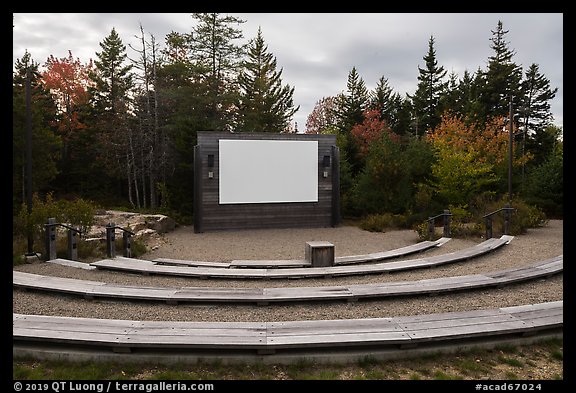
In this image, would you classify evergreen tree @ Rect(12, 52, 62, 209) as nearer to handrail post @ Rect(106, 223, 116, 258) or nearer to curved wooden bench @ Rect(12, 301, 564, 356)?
handrail post @ Rect(106, 223, 116, 258)

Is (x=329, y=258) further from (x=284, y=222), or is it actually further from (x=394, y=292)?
(x=284, y=222)

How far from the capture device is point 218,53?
23.8 m

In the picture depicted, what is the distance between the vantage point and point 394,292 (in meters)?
5.19

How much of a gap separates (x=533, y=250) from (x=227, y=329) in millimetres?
8346

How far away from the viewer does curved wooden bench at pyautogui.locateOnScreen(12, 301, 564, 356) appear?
3408 millimetres

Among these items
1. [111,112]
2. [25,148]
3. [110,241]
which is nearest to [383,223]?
[110,241]

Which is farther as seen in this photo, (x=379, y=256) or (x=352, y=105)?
(x=352, y=105)

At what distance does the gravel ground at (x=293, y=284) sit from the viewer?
4.64m

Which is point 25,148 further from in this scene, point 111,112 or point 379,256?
point 379,256

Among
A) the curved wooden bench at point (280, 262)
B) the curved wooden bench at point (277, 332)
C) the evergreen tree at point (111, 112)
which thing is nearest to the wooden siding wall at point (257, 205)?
the curved wooden bench at point (280, 262)

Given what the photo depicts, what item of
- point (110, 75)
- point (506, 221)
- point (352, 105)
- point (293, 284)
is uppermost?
point (110, 75)

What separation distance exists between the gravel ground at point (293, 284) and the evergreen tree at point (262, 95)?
1528 centimetres

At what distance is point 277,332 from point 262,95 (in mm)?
25352

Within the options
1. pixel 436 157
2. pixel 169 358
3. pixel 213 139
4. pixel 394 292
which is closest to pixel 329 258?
pixel 394 292
